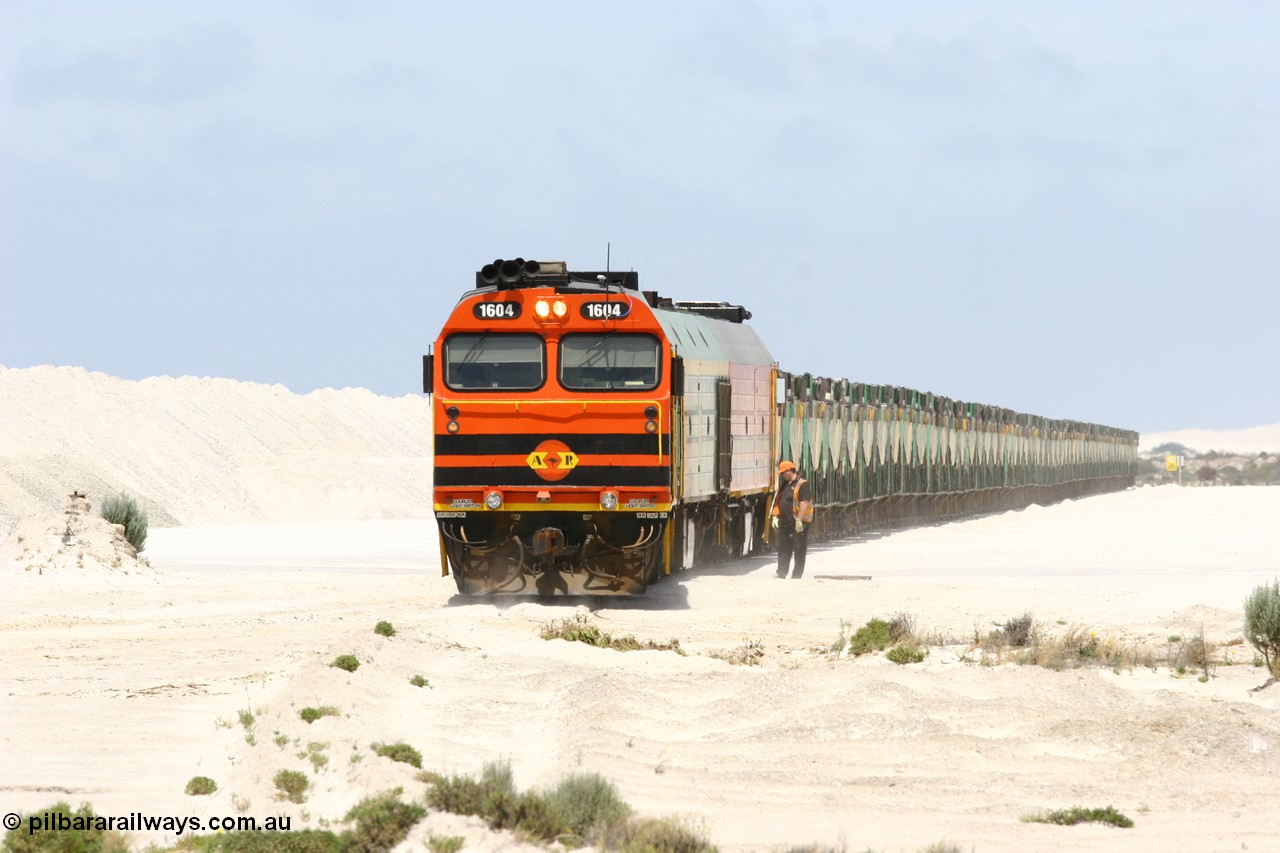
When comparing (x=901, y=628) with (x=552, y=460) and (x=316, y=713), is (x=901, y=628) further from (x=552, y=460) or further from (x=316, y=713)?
(x=316, y=713)

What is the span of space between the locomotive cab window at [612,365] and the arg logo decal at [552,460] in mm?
670

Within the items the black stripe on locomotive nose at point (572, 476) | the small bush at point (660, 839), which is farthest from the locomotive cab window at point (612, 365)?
the small bush at point (660, 839)

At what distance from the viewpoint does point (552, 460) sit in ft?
67.6

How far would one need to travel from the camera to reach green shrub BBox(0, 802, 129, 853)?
9492 millimetres

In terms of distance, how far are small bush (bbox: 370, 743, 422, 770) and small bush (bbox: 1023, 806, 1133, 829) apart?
3701 millimetres

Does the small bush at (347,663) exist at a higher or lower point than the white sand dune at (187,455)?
lower

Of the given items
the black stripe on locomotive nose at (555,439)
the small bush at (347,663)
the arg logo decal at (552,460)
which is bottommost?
the small bush at (347,663)

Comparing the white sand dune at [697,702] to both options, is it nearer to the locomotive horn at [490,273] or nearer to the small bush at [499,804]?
the small bush at [499,804]

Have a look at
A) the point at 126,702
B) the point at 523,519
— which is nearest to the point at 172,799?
the point at 126,702

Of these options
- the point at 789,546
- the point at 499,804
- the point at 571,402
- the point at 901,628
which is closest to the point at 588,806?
the point at 499,804

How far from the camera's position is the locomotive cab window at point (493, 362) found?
20656 millimetres

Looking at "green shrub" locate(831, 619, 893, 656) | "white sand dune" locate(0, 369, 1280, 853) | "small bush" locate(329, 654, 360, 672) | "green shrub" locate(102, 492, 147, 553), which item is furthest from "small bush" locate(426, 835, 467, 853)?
"green shrub" locate(102, 492, 147, 553)

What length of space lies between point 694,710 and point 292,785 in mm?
4165

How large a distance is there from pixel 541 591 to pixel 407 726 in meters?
8.36
